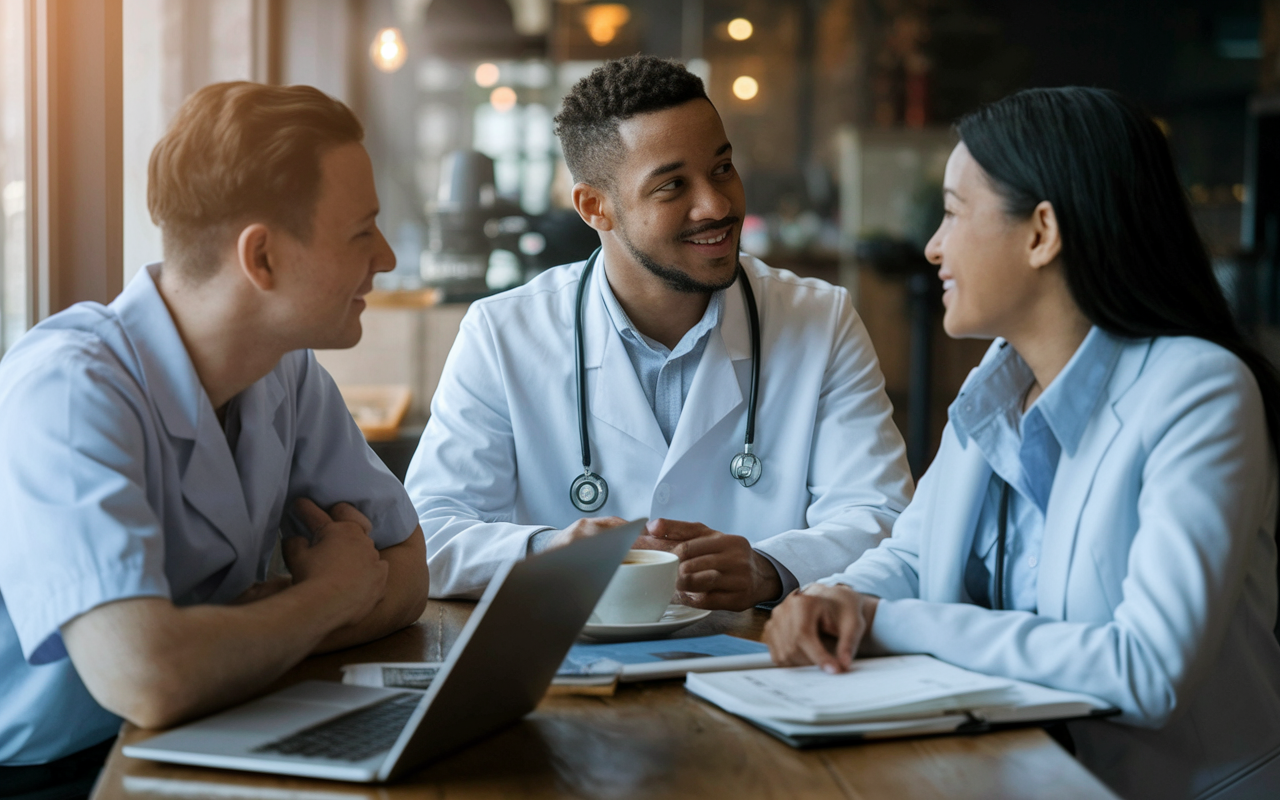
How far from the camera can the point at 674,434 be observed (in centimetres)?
186

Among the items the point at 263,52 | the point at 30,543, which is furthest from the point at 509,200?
the point at 30,543

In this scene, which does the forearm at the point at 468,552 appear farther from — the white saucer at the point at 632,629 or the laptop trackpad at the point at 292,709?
the laptop trackpad at the point at 292,709

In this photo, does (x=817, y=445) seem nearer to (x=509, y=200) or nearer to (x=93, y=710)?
(x=93, y=710)

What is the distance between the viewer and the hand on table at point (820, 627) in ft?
3.53

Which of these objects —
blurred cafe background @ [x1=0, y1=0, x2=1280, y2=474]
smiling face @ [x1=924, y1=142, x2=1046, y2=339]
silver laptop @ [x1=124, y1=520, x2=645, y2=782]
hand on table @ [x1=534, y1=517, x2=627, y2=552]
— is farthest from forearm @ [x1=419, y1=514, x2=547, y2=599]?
blurred cafe background @ [x1=0, y1=0, x2=1280, y2=474]

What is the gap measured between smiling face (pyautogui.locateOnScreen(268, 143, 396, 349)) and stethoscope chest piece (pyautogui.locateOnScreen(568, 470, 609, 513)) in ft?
2.14

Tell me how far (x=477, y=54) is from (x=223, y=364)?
6037 mm

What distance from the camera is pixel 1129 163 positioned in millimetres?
1167

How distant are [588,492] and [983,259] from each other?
780 millimetres

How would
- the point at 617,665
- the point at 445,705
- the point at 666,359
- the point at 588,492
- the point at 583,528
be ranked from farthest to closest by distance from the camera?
the point at 666,359 → the point at 588,492 → the point at 583,528 → the point at 617,665 → the point at 445,705

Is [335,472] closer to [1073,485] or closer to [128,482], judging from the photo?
[128,482]

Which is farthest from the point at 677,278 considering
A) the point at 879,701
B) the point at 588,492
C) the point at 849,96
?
the point at 849,96

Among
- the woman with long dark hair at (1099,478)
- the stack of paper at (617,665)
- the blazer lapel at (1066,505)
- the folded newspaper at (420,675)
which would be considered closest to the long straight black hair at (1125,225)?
the woman with long dark hair at (1099,478)

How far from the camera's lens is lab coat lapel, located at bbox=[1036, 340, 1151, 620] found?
3.83 ft
